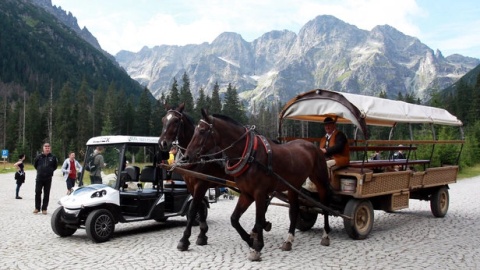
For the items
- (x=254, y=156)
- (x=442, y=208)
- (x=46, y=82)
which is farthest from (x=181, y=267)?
(x=46, y=82)

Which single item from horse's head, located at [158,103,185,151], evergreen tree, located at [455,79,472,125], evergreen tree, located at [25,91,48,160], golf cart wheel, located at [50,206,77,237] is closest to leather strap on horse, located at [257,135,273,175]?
horse's head, located at [158,103,185,151]

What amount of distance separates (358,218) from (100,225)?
19.7ft

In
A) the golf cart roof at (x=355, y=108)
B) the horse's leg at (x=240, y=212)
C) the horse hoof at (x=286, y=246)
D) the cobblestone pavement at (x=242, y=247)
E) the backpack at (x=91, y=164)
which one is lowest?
the cobblestone pavement at (x=242, y=247)

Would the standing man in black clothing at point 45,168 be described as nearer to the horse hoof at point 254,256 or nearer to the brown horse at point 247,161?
the brown horse at point 247,161

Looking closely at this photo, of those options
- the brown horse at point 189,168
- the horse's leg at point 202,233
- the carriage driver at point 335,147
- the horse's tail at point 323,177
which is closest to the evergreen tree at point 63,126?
the brown horse at point 189,168

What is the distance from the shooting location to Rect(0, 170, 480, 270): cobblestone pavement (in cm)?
742

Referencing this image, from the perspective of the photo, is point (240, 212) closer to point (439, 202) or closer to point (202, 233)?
point (202, 233)

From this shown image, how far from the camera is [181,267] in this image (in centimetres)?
714

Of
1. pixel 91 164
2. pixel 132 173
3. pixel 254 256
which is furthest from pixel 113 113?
pixel 254 256

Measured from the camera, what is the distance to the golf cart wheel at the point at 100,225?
30.2ft

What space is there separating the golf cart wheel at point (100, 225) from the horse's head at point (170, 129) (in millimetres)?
2554

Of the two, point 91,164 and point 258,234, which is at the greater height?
point 91,164

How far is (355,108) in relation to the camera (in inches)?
364

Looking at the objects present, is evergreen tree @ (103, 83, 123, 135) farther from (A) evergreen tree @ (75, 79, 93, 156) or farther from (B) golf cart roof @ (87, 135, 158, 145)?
(B) golf cart roof @ (87, 135, 158, 145)
